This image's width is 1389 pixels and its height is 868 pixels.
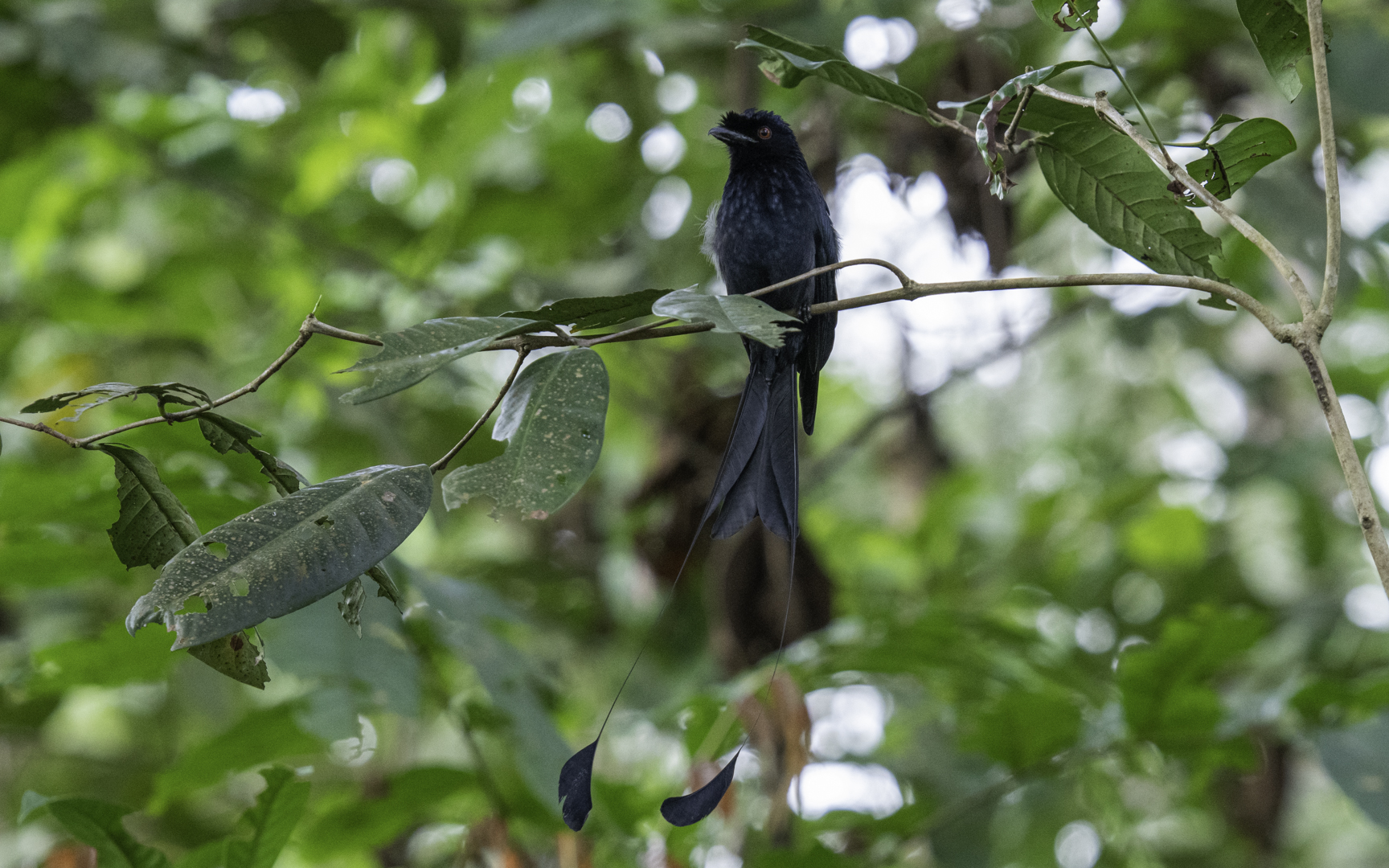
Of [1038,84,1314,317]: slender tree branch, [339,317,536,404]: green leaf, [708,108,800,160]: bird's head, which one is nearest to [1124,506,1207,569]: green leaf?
[708,108,800,160]: bird's head

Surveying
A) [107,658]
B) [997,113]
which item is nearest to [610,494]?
[107,658]

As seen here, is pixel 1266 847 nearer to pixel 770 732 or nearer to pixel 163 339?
pixel 770 732

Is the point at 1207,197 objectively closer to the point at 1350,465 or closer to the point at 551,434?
the point at 1350,465

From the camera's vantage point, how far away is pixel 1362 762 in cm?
187

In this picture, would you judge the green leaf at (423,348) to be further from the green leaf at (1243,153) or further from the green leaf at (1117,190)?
the green leaf at (1243,153)

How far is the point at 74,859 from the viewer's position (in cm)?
153

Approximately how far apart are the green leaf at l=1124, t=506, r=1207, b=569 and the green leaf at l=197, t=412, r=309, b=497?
3.03 meters

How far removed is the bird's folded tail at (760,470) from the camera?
4.26 ft

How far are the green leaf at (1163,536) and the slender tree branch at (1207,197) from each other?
2.64 m

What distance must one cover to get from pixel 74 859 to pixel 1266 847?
11.7 feet

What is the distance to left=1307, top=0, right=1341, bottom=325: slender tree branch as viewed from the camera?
3.06 ft

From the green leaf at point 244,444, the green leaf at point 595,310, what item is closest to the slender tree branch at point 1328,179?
the green leaf at point 595,310

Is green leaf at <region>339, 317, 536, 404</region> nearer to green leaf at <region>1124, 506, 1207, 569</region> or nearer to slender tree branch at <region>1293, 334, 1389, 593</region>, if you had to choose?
slender tree branch at <region>1293, 334, 1389, 593</region>

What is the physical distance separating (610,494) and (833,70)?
333 cm
